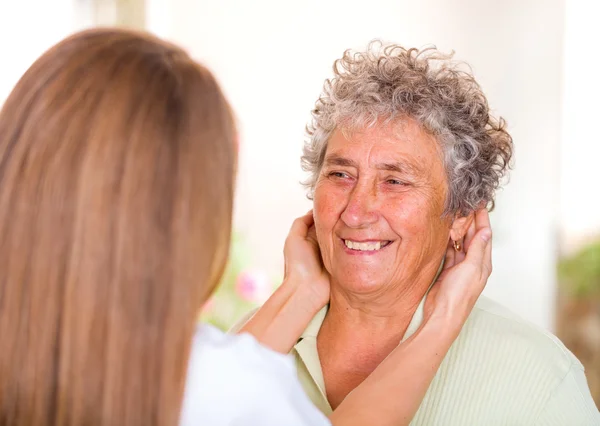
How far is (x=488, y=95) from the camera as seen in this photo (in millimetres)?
4992

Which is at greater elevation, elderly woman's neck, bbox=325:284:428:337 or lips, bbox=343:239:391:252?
lips, bbox=343:239:391:252

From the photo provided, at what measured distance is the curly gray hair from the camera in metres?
2.04

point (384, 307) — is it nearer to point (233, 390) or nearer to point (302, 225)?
point (302, 225)

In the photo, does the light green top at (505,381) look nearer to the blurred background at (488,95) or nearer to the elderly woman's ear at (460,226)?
the elderly woman's ear at (460,226)

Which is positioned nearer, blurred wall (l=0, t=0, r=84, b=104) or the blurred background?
blurred wall (l=0, t=0, r=84, b=104)

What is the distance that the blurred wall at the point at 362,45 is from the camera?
501 cm

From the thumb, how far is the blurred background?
2998 millimetres

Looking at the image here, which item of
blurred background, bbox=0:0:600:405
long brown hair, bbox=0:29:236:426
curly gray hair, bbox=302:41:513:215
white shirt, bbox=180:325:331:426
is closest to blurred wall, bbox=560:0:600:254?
blurred background, bbox=0:0:600:405

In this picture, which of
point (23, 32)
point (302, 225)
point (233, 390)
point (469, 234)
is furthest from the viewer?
point (23, 32)

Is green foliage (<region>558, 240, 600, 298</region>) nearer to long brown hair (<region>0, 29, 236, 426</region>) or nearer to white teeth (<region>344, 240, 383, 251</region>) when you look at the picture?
white teeth (<region>344, 240, 383, 251</region>)

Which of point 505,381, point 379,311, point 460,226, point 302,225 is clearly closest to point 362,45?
point 302,225

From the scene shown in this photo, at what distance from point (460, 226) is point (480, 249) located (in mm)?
164

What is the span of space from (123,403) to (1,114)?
0.42 meters

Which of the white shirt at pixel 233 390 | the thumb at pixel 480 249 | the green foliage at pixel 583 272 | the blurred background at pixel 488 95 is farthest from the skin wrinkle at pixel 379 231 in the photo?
the green foliage at pixel 583 272
